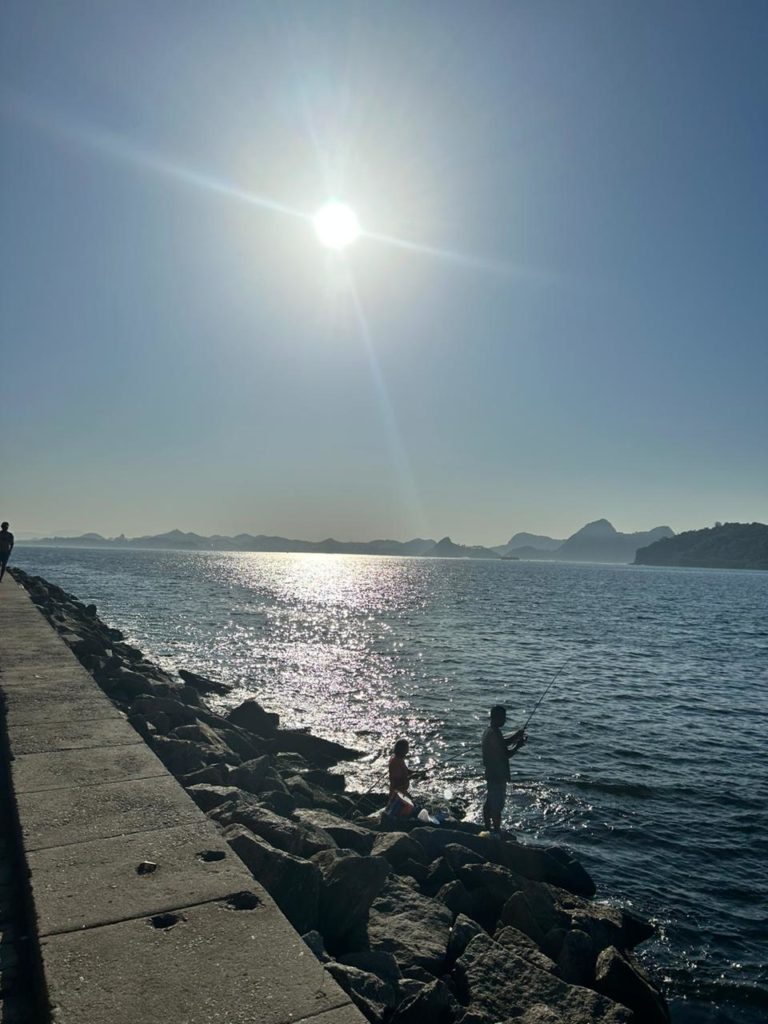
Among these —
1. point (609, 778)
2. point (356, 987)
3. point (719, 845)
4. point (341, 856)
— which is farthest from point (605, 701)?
point (356, 987)

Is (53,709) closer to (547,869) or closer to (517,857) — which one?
(517,857)

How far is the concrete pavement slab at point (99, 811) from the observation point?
521 cm

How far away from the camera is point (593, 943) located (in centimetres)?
743

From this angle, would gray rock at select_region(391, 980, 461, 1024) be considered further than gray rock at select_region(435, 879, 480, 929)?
No

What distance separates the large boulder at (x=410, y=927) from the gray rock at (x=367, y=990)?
0.87 metres

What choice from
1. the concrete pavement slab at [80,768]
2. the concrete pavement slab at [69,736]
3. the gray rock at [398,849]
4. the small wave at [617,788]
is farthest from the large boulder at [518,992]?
the small wave at [617,788]

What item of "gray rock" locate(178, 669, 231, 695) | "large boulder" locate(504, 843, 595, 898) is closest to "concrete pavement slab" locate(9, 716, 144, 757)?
"large boulder" locate(504, 843, 595, 898)

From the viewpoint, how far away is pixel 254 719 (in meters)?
16.9

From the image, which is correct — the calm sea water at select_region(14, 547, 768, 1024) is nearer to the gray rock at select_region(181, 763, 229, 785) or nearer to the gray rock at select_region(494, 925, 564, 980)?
the gray rock at select_region(494, 925, 564, 980)

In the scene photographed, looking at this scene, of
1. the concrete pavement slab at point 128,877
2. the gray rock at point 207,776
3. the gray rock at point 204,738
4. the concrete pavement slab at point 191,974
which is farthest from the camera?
the gray rock at point 204,738

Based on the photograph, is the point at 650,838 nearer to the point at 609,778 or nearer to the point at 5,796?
the point at 609,778

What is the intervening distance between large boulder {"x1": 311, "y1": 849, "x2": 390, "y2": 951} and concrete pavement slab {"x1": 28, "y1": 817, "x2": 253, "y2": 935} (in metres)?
1.72

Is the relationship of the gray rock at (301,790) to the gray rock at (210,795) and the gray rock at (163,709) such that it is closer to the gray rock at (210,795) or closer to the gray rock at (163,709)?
the gray rock at (210,795)

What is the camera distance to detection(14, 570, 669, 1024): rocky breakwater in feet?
18.4
